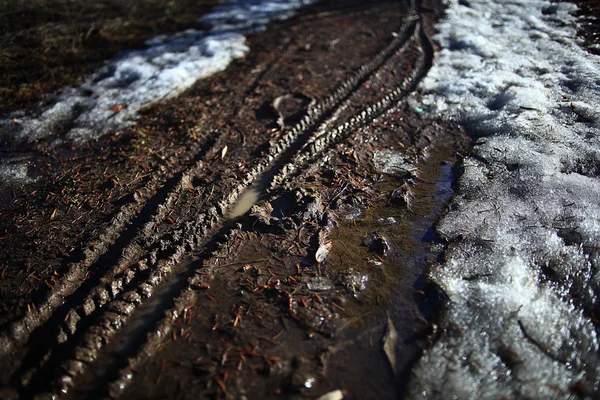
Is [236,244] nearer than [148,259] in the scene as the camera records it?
No

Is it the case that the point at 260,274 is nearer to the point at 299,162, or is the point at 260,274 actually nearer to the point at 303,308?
the point at 303,308

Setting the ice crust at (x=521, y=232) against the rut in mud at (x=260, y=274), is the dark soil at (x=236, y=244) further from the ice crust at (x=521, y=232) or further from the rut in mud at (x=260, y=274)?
the ice crust at (x=521, y=232)

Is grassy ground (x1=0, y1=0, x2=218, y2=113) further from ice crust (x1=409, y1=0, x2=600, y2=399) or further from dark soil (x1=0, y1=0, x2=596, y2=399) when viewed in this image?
ice crust (x1=409, y1=0, x2=600, y2=399)

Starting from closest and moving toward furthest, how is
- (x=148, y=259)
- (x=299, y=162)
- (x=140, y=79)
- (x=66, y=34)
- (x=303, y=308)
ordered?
(x=303, y=308) → (x=148, y=259) → (x=299, y=162) → (x=140, y=79) → (x=66, y=34)

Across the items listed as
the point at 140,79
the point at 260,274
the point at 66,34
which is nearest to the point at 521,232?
the point at 260,274

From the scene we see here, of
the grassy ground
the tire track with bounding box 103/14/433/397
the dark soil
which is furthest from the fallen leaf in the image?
the grassy ground
